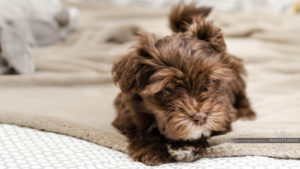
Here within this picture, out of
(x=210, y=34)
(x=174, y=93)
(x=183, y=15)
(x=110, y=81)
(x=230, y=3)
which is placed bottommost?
(x=110, y=81)

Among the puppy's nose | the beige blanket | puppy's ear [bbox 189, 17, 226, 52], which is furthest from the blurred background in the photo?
the puppy's nose

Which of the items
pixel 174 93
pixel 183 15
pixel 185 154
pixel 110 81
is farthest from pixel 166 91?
pixel 110 81

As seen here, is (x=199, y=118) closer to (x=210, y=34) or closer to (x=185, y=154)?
(x=185, y=154)

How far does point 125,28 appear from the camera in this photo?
510 centimetres

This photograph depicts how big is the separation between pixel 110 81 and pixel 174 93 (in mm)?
1959

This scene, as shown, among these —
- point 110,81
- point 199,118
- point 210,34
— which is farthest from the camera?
point 110,81

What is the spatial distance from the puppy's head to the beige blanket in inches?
11.6

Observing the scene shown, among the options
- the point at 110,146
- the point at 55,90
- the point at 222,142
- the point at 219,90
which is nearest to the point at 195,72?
the point at 219,90

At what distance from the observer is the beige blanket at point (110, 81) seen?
252cm

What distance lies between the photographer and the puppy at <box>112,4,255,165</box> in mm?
2154

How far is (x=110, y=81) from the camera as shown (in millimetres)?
4086

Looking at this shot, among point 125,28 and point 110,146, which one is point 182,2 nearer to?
point 110,146

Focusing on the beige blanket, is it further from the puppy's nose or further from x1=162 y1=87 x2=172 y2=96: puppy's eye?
x1=162 y1=87 x2=172 y2=96: puppy's eye

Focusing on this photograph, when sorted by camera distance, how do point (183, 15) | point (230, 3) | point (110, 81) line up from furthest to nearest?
point (230, 3)
point (110, 81)
point (183, 15)
